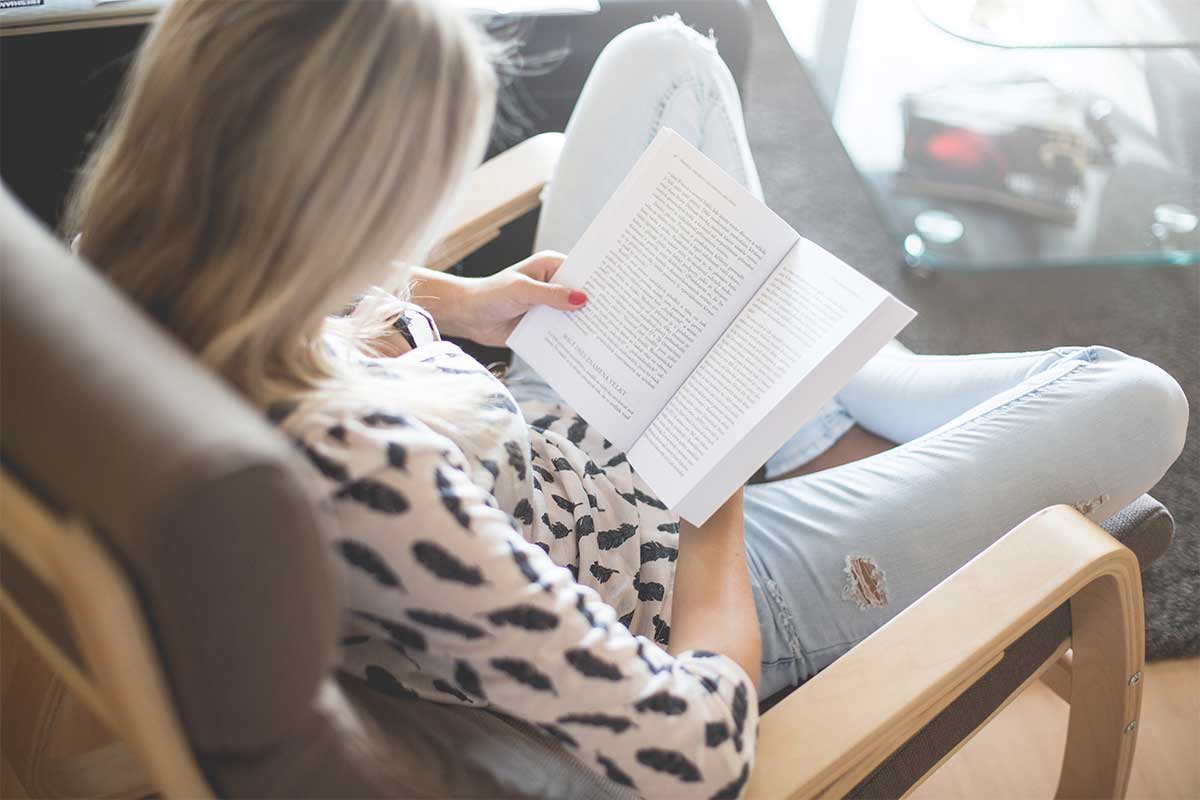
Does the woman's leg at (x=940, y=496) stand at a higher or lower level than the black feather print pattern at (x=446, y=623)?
lower

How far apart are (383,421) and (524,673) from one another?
184 mm

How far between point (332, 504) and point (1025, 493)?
0.66 meters

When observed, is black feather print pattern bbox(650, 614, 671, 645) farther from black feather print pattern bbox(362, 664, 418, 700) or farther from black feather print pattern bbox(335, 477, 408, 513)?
black feather print pattern bbox(335, 477, 408, 513)

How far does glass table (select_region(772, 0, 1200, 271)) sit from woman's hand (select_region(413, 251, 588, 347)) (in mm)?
853

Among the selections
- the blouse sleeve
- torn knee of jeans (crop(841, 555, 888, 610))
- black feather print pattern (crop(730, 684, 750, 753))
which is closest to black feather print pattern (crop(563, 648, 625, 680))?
the blouse sleeve

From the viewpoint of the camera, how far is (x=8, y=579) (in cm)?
61

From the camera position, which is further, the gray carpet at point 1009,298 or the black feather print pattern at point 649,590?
the gray carpet at point 1009,298

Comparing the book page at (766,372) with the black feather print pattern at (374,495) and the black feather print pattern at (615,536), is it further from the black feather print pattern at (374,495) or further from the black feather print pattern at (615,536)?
the black feather print pattern at (374,495)

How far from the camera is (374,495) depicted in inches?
24.6

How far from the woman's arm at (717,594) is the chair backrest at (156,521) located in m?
0.37

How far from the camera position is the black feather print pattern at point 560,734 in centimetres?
70

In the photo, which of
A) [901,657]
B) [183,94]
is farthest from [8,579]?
[901,657]

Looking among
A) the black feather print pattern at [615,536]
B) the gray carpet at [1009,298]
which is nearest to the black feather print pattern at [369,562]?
the black feather print pattern at [615,536]

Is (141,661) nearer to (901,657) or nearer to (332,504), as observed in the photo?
(332,504)
